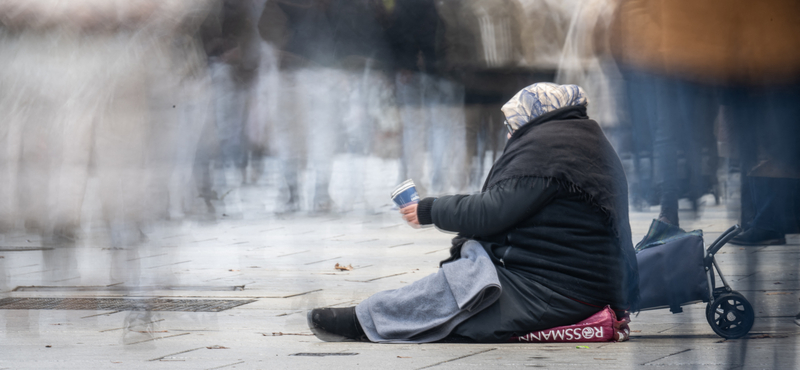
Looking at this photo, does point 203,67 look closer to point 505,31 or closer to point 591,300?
point 505,31

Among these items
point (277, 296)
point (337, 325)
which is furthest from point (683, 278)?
point (277, 296)

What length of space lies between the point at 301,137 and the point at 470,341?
4610 mm

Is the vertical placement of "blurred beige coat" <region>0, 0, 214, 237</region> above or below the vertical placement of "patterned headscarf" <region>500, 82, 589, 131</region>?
above

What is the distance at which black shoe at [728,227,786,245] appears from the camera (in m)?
1.52

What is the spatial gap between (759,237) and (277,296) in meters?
3.08

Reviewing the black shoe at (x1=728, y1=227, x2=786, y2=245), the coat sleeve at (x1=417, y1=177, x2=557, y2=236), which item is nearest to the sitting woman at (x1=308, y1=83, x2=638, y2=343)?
the coat sleeve at (x1=417, y1=177, x2=557, y2=236)

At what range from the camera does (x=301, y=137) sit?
7004 mm

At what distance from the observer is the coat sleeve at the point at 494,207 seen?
2.48 metres

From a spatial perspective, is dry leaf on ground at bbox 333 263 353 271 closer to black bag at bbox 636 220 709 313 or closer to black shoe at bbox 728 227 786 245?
black bag at bbox 636 220 709 313

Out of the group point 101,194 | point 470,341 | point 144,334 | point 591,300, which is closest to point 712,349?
point 591,300

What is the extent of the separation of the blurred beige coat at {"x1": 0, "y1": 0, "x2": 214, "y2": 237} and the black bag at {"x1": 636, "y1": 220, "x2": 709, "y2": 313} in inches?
192

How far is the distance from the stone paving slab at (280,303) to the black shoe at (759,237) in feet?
0.08

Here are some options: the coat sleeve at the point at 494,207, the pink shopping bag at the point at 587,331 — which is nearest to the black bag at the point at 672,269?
the pink shopping bag at the point at 587,331

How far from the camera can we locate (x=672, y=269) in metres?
2.65
